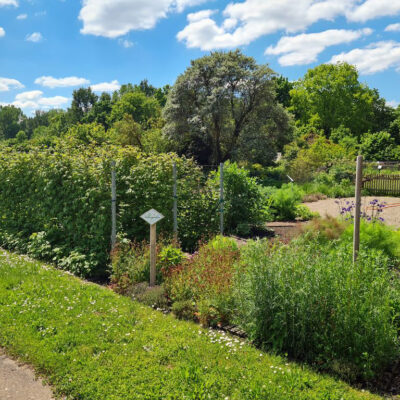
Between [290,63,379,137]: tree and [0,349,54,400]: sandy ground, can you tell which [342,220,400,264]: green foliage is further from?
[290,63,379,137]: tree

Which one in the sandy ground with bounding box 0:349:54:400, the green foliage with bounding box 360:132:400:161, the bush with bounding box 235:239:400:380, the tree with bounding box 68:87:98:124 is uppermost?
the tree with bounding box 68:87:98:124

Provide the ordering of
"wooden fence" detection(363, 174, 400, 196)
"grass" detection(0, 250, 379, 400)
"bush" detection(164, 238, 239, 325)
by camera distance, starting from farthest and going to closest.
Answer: "wooden fence" detection(363, 174, 400, 196) < "bush" detection(164, 238, 239, 325) < "grass" detection(0, 250, 379, 400)

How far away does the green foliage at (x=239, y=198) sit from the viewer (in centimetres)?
954

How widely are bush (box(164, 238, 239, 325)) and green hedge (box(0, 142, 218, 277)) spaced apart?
1771 millimetres

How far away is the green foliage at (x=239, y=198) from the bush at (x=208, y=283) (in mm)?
3497

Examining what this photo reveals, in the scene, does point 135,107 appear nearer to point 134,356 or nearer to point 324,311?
point 134,356

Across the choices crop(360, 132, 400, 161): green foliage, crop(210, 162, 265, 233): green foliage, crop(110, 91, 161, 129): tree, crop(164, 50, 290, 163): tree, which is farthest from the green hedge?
crop(110, 91, 161, 129): tree

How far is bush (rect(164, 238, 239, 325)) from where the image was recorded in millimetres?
4504

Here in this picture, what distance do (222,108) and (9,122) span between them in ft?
389

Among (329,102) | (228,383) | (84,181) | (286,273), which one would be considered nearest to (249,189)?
(84,181)

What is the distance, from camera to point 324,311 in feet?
11.8

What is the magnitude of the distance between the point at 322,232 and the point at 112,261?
3649 mm

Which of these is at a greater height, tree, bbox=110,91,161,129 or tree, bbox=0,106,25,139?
tree, bbox=0,106,25,139

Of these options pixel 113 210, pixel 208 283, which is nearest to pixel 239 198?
pixel 113 210
